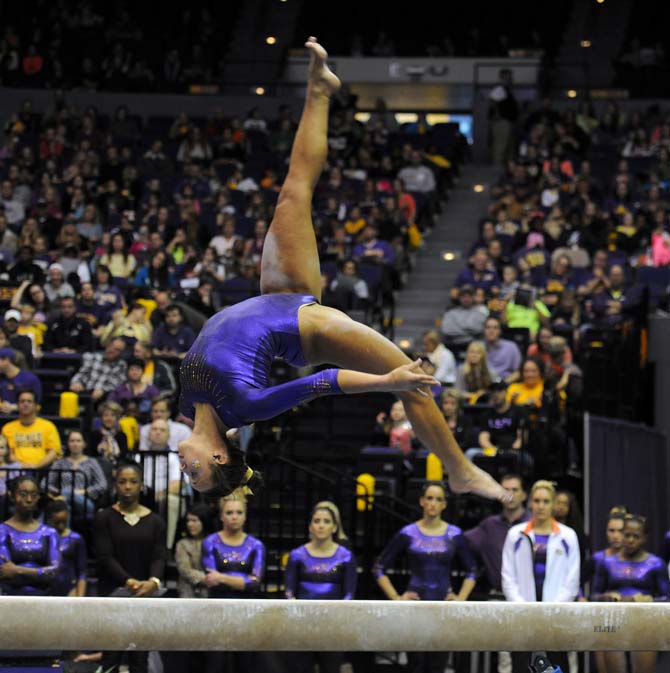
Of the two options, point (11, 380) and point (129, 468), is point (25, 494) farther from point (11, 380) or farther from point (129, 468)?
point (11, 380)

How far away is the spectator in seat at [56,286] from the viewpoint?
14436 millimetres

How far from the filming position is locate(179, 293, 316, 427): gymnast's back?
5.59m

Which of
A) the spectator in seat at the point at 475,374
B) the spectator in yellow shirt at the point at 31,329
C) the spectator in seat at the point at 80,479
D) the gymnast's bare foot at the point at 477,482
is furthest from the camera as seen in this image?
the spectator in yellow shirt at the point at 31,329

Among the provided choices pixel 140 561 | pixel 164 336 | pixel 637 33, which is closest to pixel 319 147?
pixel 140 561

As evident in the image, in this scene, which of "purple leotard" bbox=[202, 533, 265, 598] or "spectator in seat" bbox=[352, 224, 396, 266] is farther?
"spectator in seat" bbox=[352, 224, 396, 266]

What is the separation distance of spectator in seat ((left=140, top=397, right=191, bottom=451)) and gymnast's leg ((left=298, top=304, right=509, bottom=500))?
5122mm

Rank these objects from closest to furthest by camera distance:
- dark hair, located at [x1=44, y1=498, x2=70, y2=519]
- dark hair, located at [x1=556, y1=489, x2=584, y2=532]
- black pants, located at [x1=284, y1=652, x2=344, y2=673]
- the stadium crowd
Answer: black pants, located at [x1=284, y1=652, x2=344, y2=673], the stadium crowd, dark hair, located at [x1=44, y1=498, x2=70, y2=519], dark hair, located at [x1=556, y1=489, x2=584, y2=532]

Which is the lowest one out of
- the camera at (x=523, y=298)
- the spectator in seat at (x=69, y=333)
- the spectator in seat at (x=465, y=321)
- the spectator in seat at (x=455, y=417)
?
the spectator in seat at (x=455, y=417)

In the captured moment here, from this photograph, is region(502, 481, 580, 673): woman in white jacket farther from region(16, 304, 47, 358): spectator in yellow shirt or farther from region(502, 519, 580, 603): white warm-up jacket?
region(16, 304, 47, 358): spectator in yellow shirt

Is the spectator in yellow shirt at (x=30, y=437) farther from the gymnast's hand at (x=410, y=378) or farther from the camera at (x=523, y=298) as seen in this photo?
the gymnast's hand at (x=410, y=378)

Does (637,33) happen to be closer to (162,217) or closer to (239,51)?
(239,51)

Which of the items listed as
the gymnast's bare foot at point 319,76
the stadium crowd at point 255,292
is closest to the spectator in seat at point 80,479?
the stadium crowd at point 255,292

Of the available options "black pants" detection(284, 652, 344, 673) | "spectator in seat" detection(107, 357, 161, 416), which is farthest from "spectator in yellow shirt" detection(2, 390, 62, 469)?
"black pants" detection(284, 652, 344, 673)

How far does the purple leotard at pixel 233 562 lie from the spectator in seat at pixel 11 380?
3.07m
